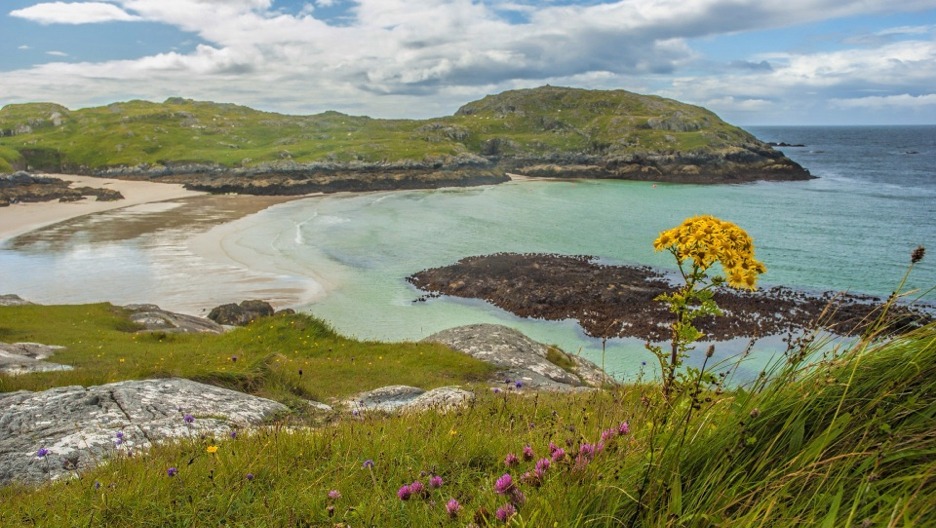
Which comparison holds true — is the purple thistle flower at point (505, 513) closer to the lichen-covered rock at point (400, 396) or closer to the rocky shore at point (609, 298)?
the lichen-covered rock at point (400, 396)

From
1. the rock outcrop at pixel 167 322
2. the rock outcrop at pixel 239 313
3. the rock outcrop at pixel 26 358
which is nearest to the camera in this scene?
the rock outcrop at pixel 26 358

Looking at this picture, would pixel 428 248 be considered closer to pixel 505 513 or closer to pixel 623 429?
pixel 623 429

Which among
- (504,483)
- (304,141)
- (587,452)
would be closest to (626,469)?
(587,452)

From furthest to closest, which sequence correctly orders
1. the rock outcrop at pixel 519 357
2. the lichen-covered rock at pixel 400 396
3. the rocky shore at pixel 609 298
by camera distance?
the rocky shore at pixel 609 298 → the rock outcrop at pixel 519 357 → the lichen-covered rock at pixel 400 396

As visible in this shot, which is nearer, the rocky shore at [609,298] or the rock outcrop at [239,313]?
the rock outcrop at [239,313]

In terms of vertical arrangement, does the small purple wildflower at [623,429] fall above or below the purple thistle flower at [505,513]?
above

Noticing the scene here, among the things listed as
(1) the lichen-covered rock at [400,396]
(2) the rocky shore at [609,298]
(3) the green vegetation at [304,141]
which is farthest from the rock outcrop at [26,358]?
(3) the green vegetation at [304,141]

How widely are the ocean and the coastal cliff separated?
2437cm

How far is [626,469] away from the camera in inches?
152

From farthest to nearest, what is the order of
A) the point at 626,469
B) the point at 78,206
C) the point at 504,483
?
the point at 78,206 < the point at 626,469 < the point at 504,483

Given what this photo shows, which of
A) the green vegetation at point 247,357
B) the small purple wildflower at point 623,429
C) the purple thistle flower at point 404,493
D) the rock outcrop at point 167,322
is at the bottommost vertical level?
the rock outcrop at point 167,322

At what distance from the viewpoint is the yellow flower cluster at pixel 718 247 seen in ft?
18.1

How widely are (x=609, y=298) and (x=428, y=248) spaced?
77.9ft

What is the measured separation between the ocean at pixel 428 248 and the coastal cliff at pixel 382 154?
24.4m
